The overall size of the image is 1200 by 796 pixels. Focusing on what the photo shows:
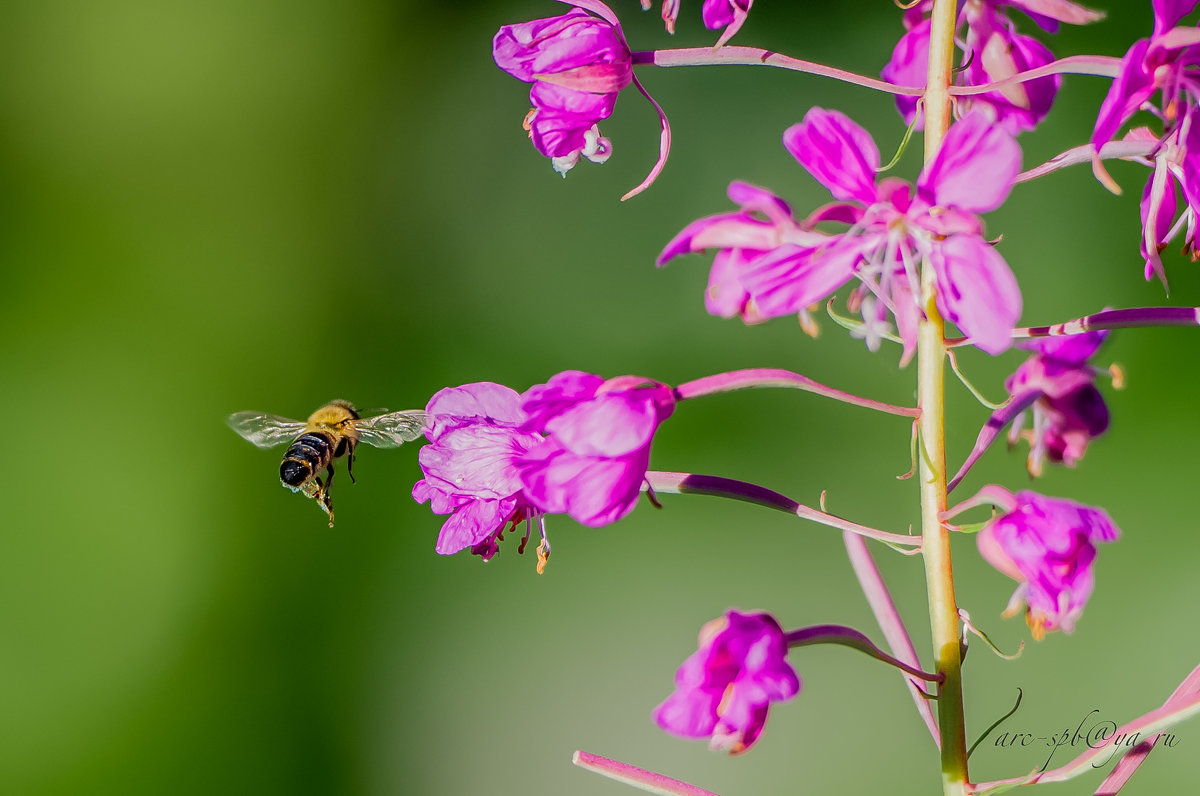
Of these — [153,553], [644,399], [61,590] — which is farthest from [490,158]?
[644,399]

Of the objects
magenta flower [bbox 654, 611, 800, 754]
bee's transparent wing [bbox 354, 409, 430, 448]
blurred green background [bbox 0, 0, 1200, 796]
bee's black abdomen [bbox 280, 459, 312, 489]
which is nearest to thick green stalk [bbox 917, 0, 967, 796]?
magenta flower [bbox 654, 611, 800, 754]

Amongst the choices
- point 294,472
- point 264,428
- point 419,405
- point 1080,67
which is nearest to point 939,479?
point 1080,67

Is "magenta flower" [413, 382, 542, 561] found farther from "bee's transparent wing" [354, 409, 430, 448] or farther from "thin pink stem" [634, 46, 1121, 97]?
"bee's transparent wing" [354, 409, 430, 448]

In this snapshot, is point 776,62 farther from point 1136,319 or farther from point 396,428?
point 396,428

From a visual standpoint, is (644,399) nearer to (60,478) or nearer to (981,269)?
(981,269)

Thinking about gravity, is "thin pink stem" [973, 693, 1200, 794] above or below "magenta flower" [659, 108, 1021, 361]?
below
